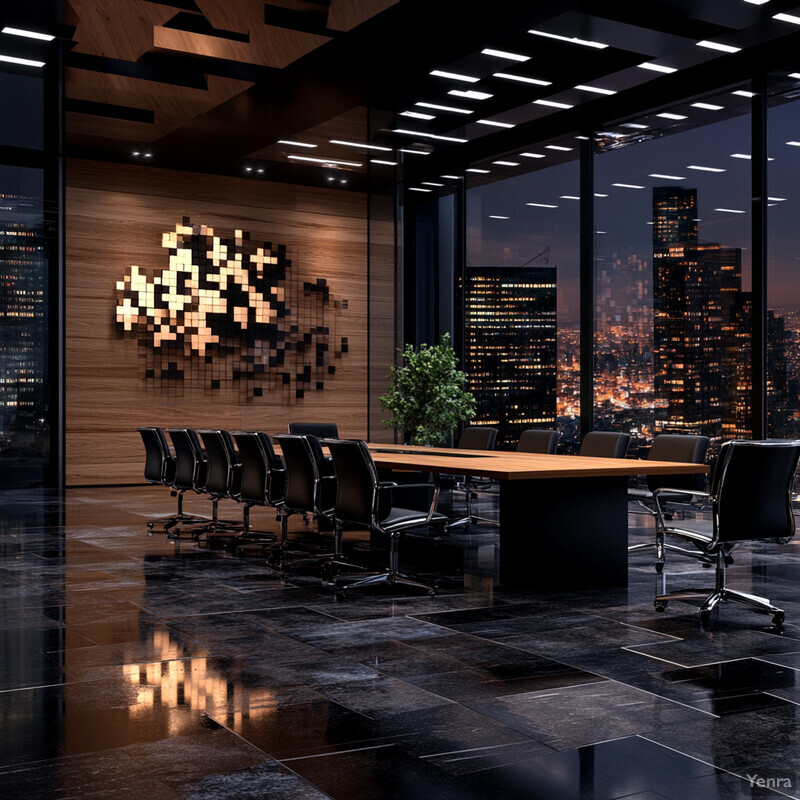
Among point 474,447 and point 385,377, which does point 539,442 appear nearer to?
point 474,447

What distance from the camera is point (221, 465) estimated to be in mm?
7418

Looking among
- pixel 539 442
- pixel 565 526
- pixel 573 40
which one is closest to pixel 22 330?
pixel 539 442

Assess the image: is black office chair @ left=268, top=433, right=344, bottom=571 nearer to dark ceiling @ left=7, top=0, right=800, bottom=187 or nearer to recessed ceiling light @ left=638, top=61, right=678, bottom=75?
dark ceiling @ left=7, top=0, right=800, bottom=187

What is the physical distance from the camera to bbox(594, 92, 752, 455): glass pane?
918 cm

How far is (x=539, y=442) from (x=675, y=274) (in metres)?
2.81

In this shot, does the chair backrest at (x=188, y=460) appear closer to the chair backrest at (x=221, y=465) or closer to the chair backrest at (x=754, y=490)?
the chair backrest at (x=221, y=465)

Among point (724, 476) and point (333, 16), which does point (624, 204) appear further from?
point (724, 476)

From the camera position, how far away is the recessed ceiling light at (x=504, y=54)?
832 cm

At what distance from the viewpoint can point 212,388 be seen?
13.5 meters

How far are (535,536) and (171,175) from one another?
9.31 meters

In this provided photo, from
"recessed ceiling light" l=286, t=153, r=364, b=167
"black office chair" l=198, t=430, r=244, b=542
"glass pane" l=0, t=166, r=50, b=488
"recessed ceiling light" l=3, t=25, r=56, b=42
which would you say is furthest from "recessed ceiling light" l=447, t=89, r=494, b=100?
"glass pane" l=0, t=166, r=50, b=488

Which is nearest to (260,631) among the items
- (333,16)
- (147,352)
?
(333,16)

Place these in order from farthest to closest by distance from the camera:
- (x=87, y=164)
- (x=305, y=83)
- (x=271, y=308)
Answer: (x=271, y=308), (x=87, y=164), (x=305, y=83)

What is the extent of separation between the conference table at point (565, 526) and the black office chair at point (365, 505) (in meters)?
0.54
